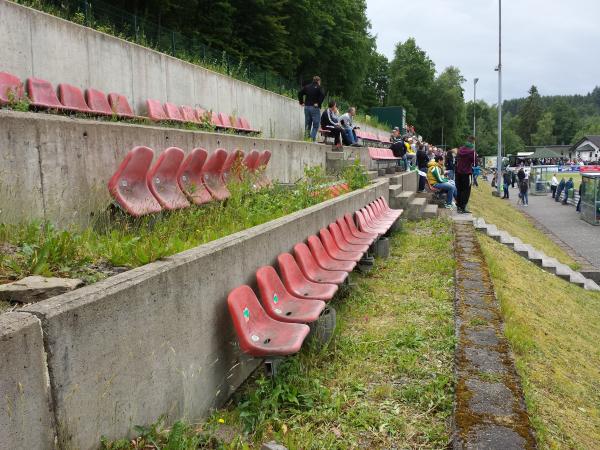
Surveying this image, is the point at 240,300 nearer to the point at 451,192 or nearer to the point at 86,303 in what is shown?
the point at 86,303

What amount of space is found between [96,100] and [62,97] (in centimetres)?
75

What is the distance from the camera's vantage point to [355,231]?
27.6ft

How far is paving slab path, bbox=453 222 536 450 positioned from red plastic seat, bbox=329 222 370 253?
1.37m

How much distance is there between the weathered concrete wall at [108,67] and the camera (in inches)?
314

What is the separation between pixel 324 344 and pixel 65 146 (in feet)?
8.75

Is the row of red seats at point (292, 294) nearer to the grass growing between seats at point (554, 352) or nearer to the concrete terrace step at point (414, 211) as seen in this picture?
the grass growing between seats at point (554, 352)

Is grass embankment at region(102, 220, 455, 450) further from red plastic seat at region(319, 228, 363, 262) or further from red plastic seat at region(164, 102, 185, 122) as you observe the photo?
Answer: red plastic seat at region(164, 102, 185, 122)

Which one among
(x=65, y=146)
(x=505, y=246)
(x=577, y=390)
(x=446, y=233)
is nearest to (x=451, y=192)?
(x=505, y=246)

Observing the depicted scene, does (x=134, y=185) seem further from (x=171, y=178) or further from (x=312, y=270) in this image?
(x=312, y=270)

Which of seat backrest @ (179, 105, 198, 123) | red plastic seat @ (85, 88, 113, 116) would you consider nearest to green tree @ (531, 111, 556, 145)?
seat backrest @ (179, 105, 198, 123)

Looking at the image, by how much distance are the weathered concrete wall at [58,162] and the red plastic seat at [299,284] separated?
1.66 meters

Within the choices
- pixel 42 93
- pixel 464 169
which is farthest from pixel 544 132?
pixel 42 93

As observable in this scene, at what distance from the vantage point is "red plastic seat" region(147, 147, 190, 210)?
5.30 metres

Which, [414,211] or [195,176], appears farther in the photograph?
[414,211]
